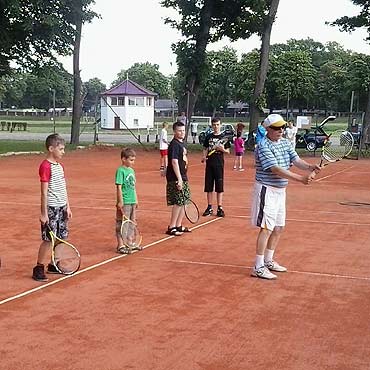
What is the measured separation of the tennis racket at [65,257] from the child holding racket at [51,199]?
4.1 inches

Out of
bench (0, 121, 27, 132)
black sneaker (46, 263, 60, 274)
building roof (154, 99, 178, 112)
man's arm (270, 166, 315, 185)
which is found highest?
building roof (154, 99, 178, 112)

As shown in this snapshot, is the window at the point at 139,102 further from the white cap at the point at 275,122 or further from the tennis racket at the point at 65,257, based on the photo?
the white cap at the point at 275,122

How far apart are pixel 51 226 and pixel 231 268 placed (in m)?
2.25

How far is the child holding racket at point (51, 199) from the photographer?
7129mm

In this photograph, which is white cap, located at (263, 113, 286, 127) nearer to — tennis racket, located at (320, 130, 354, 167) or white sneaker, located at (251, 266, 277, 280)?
white sneaker, located at (251, 266, 277, 280)

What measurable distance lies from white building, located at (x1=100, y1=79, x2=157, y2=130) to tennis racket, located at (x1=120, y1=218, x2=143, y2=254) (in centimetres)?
6288

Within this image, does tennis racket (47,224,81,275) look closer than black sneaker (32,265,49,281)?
No

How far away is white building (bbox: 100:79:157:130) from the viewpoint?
237ft

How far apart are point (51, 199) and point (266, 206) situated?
2.44m

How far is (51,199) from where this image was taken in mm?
7238

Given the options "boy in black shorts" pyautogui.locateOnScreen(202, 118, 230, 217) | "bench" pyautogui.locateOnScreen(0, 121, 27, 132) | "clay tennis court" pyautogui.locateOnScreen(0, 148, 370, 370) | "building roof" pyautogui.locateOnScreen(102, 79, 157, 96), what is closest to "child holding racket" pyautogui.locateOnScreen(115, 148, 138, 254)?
"clay tennis court" pyautogui.locateOnScreen(0, 148, 370, 370)

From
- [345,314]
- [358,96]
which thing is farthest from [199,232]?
[358,96]

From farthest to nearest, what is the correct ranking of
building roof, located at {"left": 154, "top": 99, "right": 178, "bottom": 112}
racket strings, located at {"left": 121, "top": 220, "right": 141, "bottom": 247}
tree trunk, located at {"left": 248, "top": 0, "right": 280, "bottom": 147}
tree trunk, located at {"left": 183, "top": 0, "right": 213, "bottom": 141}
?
building roof, located at {"left": 154, "top": 99, "right": 178, "bottom": 112} < tree trunk, located at {"left": 248, "top": 0, "right": 280, "bottom": 147} < tree trunk, located at {"left": 183, "top": 0, "right": 213, "bottom": 141} < racket strings, located at {"left": 121, "top": 220, "right": 141, "bottom": 247}

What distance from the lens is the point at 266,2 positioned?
109 ft
